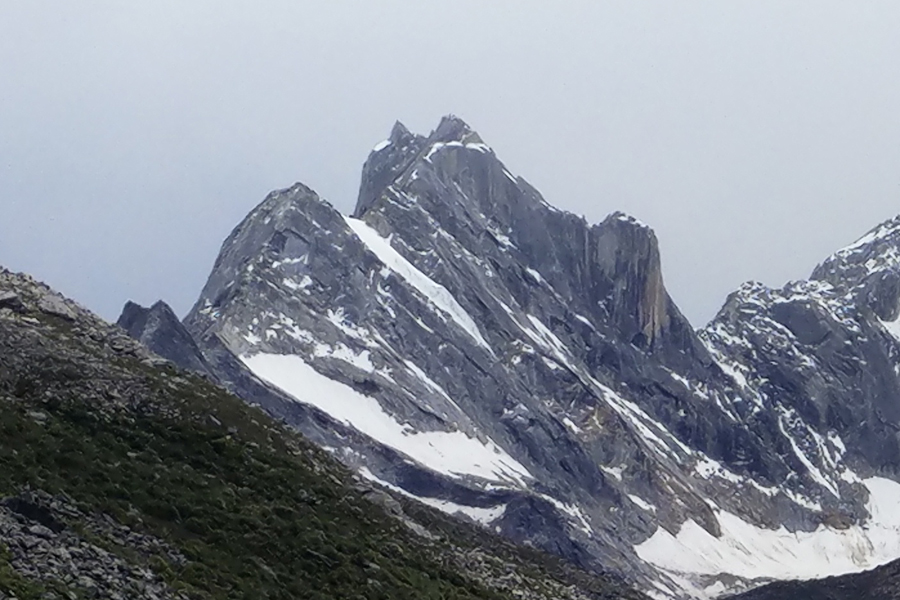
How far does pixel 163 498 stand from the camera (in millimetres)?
52344

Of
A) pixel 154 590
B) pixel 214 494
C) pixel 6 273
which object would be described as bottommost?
pixel 154 590

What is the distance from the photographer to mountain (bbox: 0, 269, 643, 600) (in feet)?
148

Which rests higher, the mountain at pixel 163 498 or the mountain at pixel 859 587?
the mountain at pixel 859 587

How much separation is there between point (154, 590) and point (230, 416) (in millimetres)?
20864

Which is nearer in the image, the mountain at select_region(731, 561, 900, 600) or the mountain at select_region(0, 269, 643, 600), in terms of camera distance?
the mountain at select_region(0, 269, 643, 600)

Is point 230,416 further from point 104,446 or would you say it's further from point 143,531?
point 143,531

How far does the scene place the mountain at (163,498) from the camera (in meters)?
45.0

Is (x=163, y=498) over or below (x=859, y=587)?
below

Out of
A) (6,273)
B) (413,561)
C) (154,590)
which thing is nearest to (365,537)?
(413,561)

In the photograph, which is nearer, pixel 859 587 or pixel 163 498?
pixel 163 498

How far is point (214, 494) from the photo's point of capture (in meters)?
54.8

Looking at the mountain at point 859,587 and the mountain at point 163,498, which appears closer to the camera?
the mountain at point 163,498

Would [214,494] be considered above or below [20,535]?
above

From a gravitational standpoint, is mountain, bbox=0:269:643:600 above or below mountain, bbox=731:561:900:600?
below
